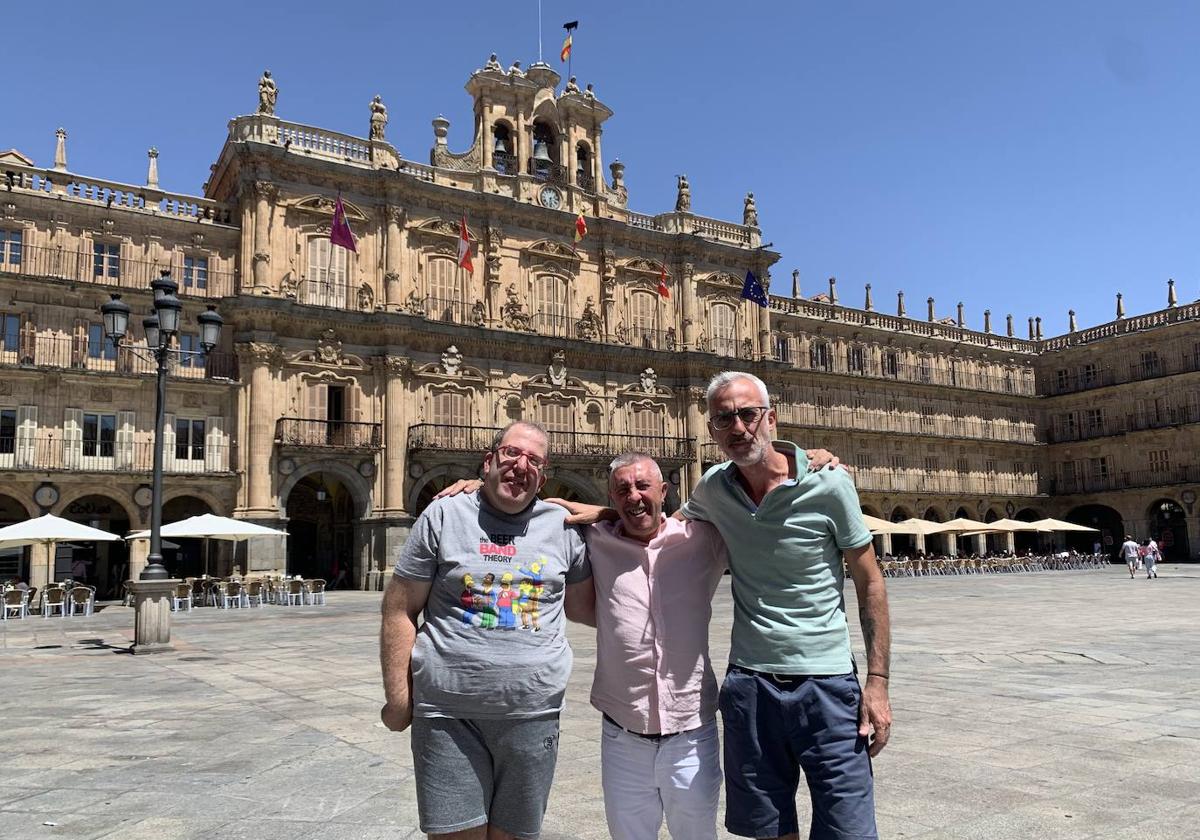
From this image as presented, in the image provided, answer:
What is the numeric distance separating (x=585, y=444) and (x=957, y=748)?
2973cm

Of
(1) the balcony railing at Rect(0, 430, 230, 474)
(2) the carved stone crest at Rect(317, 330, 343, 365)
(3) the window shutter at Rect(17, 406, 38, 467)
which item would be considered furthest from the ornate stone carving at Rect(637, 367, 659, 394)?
(3) the window shutter at Rect(17, 406, 38, 467)

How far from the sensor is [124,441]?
28.1 meters

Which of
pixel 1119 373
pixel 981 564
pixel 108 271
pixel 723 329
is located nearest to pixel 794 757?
pixel 108 271

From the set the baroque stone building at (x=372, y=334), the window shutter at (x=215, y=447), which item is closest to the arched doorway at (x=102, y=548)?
the baroque stone building at (x=372, y=334)

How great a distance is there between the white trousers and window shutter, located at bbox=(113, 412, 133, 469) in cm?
2829

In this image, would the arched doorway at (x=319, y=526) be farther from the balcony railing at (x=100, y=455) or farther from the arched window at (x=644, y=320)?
the arched window at (x=644, y=320)

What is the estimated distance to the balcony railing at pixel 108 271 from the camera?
27531 mm

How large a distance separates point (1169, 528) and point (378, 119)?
46.8 m

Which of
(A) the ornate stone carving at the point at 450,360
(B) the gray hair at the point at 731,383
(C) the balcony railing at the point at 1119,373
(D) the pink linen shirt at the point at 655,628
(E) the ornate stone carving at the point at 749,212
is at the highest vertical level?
(E) the ornate stone carving at the point at 749,212

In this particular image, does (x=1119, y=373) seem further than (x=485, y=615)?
Yes

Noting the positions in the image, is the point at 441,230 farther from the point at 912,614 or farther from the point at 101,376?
the point at 912,614

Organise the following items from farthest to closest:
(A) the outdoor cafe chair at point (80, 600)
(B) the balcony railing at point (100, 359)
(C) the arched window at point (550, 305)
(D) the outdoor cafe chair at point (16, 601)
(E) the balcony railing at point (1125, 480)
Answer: (E) the balcony railing at point (1125, 480), (C) the arched window at point (550, 305), (B) the balcony railing at point (100, 359), (A) the outdoor cafe chair at point (80, 600), (D) the outdoor cafe chair at point (16, 601)

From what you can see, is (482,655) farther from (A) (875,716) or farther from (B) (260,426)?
(B) (260,426)

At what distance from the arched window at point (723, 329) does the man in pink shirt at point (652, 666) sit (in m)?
36.9
